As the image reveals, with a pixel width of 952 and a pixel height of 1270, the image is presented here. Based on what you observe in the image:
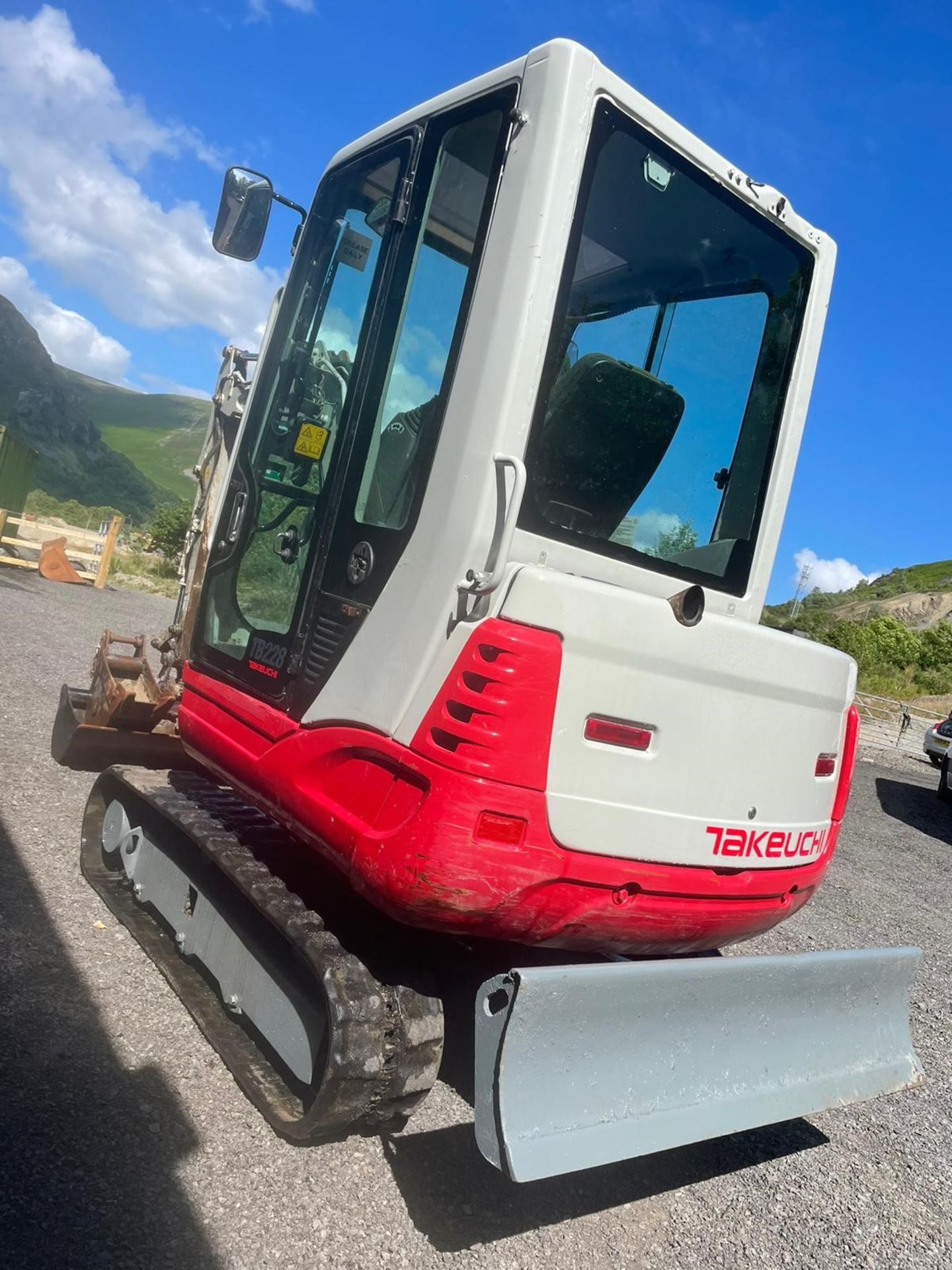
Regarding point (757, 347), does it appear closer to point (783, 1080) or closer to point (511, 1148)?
point (783, 1080)

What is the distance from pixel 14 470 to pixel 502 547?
80.3ft

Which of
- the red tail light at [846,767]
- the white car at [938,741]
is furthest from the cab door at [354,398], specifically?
the white car at [938,741]

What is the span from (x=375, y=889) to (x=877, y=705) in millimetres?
28382

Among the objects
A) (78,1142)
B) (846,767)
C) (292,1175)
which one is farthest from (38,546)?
(846,767)

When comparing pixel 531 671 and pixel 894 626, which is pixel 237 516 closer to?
pixel 531 671

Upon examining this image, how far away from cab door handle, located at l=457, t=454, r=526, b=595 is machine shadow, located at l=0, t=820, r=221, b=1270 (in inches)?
66.0

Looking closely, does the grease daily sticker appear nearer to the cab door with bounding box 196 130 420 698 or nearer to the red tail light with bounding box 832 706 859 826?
the cab door with bounding box 196 130 420 698

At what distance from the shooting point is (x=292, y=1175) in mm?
2617

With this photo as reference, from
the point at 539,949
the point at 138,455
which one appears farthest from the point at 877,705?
the point at 138,455

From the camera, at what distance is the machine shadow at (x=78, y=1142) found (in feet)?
7.23

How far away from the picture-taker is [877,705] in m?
28.2

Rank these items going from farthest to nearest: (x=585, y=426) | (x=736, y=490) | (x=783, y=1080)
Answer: (x=736, y=490) < (x=783, y=1080) < (x=585, y=426)

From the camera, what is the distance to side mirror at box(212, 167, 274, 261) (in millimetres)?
3592

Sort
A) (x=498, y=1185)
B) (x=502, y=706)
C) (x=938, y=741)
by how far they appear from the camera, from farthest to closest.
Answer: (x=938, y=741), (x=498, y=1185), (x=502, y=706)
